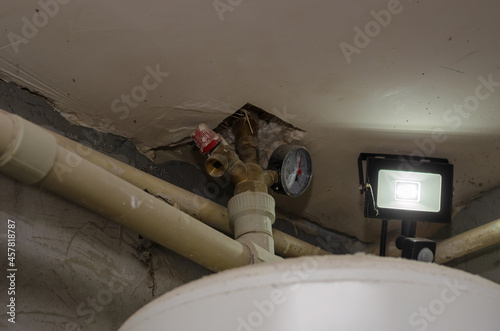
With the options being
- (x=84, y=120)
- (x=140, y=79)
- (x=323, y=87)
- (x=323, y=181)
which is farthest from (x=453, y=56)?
(x=84, y=120)

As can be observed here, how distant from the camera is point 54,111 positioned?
56.0 inches

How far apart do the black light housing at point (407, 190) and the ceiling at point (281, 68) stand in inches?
2.2

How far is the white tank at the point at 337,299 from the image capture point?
72 cm

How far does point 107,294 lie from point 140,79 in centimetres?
50

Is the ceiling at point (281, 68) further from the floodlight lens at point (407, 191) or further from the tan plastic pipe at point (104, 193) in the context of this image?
the tan plastic pipe at point (104, 193)

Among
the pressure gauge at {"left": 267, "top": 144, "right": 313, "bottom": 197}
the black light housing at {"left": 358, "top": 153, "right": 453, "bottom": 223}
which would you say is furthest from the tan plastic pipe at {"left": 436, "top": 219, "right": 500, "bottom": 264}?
the pressure gauge at {"left": 267, "top": 144, "right": 313, "bottom": 197}

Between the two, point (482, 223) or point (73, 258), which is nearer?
point (73, 258)

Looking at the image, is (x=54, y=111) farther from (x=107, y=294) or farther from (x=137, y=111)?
(x=107, y=294)

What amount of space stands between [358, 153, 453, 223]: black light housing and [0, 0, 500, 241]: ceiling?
0.18 feet

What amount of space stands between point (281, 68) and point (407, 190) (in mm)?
507

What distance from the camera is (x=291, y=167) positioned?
1.54m

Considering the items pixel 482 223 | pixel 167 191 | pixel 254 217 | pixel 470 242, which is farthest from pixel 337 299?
pixel 482 223

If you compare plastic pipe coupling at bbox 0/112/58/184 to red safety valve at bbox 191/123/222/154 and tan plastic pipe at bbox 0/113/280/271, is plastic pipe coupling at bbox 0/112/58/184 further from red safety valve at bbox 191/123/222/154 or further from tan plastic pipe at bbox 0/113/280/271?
red safety valve at bbox 191/123/222/154

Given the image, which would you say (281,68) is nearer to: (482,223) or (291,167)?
(291,167)
